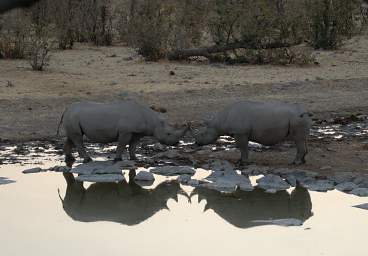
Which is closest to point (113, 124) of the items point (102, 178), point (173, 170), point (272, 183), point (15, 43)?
point (102, 178)

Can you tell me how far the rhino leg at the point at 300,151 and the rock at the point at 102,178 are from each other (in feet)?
6.76

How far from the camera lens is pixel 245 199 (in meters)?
7.90

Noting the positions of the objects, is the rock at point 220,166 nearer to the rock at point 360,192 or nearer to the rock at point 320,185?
the rock at point 320,185

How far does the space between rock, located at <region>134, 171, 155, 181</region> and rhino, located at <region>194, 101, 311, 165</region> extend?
3.88 ft

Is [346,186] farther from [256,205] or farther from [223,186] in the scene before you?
[223,186]

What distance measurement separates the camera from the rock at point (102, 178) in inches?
338

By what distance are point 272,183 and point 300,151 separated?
98cm

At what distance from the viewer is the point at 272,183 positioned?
8.32 meters

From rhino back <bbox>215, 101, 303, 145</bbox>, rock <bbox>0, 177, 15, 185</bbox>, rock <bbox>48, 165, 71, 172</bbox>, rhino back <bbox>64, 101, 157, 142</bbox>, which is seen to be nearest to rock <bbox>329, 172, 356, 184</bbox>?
rhino back <bbox>215, 101, 303, 145</bbox>

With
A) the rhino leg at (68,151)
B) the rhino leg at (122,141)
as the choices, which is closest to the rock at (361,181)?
the rhino leg at (122,141)

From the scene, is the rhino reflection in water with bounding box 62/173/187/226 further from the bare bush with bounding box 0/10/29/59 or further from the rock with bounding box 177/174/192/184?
the bare bush with bounding box 0/10/29/59

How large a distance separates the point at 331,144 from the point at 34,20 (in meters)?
14.4

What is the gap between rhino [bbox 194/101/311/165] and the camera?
9.05 m

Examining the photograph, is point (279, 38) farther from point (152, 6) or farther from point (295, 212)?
point (295, 212)
